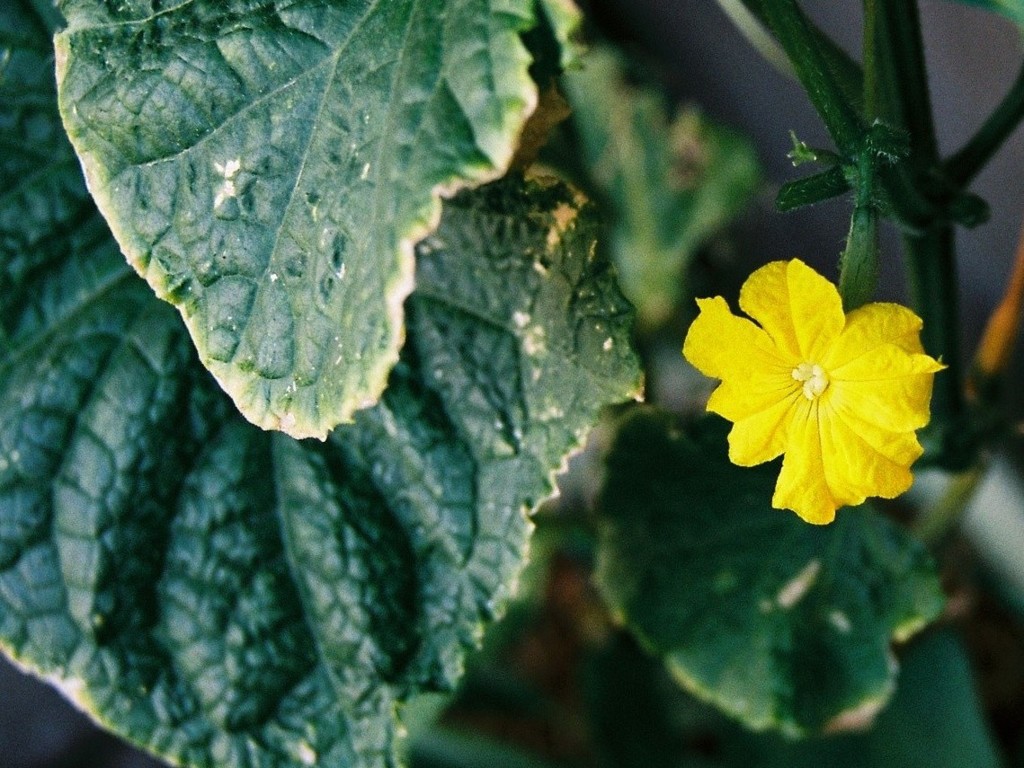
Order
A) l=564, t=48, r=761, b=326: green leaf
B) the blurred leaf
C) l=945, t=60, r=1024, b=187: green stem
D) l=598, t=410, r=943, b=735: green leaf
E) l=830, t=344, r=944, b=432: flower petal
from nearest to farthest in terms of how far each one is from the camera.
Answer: l=830, t=344, r=944, b=432: flower petal
l=945, t=60, r=1024, b=187: green stem
l=598, t=410, r=943, b=735: green leaf
the blurred leaf
l=564, t=48, r=761, b=326: green leaf

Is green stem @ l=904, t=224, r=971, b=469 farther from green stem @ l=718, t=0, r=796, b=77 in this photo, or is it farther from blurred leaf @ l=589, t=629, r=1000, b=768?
blurred leaf @ l=589, t=629, r=1000, b=768

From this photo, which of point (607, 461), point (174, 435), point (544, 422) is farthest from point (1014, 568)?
point (174, 435)

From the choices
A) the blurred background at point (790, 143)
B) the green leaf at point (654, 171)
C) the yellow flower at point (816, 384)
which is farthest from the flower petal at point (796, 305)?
the green leaf at point (654, 171)

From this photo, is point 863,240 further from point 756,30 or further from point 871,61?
point 756,30

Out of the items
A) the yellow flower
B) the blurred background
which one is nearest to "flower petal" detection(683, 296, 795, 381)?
the yellow flower

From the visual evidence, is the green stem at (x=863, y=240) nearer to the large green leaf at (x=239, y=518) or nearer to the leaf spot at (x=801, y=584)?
the large green leaf at (x=239, y=518)
